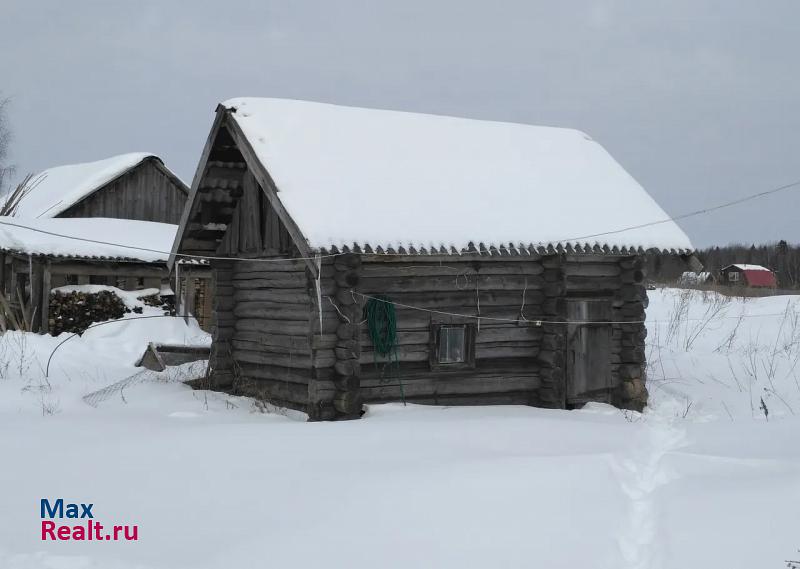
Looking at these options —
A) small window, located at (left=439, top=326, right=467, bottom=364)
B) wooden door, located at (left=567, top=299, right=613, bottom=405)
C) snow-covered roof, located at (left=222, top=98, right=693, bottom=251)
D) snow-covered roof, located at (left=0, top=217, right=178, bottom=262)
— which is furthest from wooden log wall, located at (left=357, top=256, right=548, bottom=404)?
snow-covered roof, located at (left=0, top=217, right=178, bottom=262)

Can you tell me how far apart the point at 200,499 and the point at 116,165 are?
20.2 m

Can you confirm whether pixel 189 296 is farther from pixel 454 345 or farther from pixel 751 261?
pixel 751 261

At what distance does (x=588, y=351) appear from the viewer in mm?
12133

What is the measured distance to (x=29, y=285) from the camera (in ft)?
65.5

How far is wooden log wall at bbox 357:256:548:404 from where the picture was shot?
1086 centimetres

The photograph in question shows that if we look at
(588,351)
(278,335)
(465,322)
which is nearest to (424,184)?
(465,322)

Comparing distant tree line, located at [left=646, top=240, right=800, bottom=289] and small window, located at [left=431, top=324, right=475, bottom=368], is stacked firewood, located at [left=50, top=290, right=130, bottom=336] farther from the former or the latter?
distant tree line, located at [left=646, top=240, right=800, bottom=289]

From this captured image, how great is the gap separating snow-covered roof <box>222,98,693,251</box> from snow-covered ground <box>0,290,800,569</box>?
8.04 ft

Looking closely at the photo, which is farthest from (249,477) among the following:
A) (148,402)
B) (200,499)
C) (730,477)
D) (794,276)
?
(794,276)

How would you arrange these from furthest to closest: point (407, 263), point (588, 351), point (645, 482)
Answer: point (588, 351), point (407, 263), point (645, 482)

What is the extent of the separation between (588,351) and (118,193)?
17282 millimetres

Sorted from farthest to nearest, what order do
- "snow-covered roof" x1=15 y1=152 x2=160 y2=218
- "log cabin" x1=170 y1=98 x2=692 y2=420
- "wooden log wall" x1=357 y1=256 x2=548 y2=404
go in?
"snow-covered roof" x1=15 y1=152 x2=160 y2=218 < "wooden log wall" x1=357 y1=256 x2=548 y2=404 < "log cabin" x1=170 y1=98 x2=692 y2=420

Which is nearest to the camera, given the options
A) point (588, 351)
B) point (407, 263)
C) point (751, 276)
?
point (407, 263)

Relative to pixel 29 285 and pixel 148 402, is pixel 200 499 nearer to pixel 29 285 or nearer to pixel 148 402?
pixel 148 402
